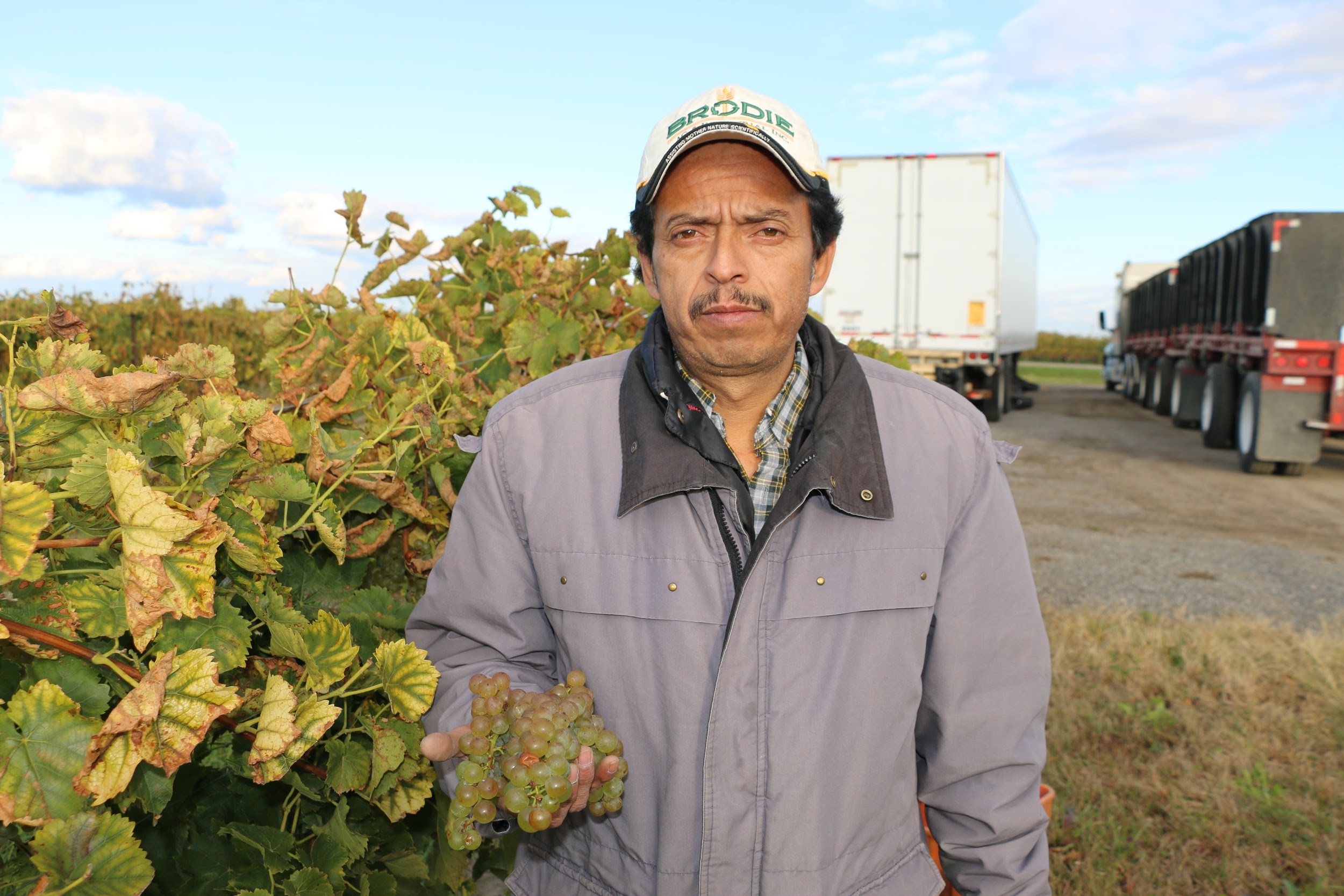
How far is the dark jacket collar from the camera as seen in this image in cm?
167

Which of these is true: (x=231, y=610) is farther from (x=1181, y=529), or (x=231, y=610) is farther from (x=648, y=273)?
(x=1181, y=529)

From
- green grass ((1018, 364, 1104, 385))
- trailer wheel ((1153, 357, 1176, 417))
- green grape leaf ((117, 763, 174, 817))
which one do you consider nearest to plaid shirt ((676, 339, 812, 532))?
green grape leaf ((117, 763, 174, 817))

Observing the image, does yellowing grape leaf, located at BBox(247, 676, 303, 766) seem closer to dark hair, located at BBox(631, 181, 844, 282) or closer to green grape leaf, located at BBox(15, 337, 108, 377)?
green grape leaf, located at BBox(15, 337, 108, 377)

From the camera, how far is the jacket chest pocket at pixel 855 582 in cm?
164

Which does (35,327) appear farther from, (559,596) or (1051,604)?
(1051,604)

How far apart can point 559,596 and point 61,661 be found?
79 centimetres

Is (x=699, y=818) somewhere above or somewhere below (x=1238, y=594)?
above

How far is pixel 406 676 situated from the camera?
1495mm

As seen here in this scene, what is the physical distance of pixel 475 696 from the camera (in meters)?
1.64

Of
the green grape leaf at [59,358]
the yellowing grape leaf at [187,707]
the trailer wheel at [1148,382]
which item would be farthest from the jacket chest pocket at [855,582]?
the trailer wheel at [1148,382]

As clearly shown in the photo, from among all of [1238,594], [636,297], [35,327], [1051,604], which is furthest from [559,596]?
[1238,594]

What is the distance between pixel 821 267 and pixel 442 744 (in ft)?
4.32

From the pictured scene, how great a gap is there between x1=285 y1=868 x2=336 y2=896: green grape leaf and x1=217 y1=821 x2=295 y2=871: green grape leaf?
0.11 ft

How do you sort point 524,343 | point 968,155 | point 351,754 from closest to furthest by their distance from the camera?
point 351,754 → point 524,343 → point 968,155
